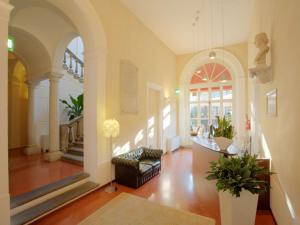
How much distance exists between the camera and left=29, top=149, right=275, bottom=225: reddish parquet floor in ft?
7.66

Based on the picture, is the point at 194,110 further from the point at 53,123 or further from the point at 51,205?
the point at 51,205

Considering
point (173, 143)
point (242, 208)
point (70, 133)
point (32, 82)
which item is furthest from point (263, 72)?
point (32, 82)

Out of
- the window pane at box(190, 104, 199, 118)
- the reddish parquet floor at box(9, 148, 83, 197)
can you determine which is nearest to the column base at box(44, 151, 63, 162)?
the reddish parquet floor at box(9, 148, 83, 197)

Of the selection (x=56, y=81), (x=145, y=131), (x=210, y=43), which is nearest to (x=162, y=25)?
(x=210, y=43)

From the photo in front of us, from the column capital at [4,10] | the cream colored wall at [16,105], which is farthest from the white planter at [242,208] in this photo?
the cream colored wall at [16,105]

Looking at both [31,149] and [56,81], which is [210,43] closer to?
[56,81]

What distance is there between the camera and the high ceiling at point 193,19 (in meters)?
4.11

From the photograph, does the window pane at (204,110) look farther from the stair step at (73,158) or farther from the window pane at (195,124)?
the stair step at (73,158)

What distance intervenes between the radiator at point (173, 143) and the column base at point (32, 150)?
481 centimetres

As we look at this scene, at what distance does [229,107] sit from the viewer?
6.84 m

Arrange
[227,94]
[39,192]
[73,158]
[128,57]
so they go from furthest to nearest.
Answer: [227,94], [73,158], [128,57], [39,192]

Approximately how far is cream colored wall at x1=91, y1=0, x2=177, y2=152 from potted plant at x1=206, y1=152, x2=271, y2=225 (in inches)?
99.4

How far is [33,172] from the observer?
3.79m

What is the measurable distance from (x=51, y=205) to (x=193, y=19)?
18.2 ft
